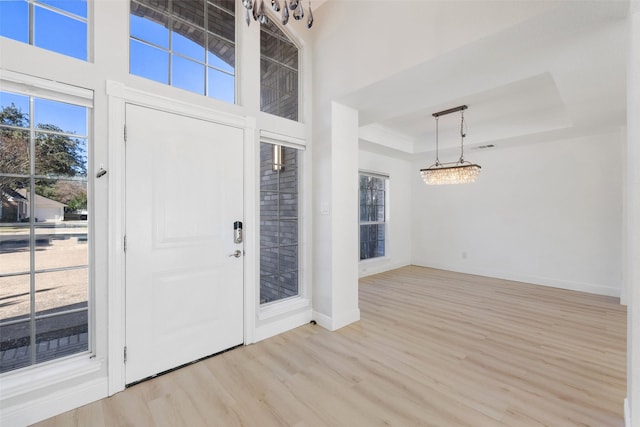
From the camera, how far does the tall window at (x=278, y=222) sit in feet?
9.80

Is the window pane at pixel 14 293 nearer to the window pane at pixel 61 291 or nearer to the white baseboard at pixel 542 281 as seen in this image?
the window pane at pixel 61 291

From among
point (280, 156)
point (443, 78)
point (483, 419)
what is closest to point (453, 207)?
point (443, 78)

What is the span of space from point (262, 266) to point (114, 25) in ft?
7.58

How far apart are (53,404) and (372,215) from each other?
513cm

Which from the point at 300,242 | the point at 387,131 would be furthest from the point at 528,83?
the point at 300,242

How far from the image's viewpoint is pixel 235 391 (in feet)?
6.64

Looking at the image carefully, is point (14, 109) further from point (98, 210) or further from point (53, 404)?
point (53, 404)

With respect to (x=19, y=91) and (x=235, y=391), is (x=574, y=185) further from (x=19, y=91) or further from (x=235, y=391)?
(x=19, y=91)

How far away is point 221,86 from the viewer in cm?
262

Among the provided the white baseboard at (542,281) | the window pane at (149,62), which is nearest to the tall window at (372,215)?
the white baseboard at (542,281)

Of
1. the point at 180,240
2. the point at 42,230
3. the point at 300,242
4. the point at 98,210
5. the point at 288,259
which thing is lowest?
the point at 288,259

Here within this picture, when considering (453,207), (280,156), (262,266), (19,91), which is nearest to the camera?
(19,91)

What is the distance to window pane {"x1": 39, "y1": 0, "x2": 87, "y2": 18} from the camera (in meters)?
1.87

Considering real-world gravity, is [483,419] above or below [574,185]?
below
